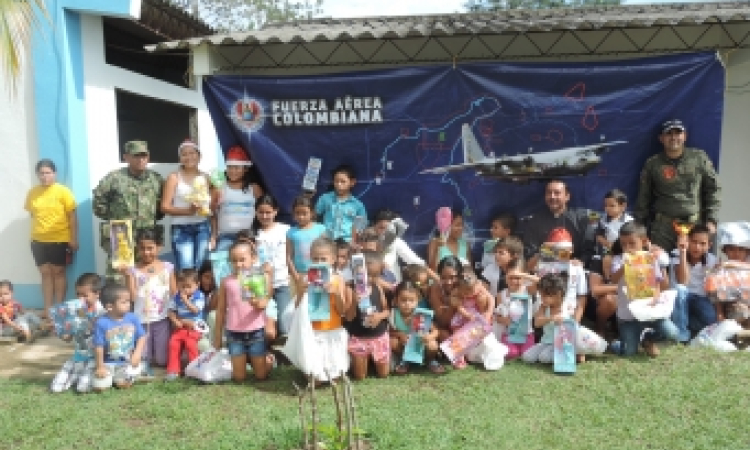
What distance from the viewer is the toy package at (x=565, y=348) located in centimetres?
397

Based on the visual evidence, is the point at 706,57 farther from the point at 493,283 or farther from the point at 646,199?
the point at 493,283

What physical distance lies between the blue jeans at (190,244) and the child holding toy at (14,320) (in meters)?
1.45

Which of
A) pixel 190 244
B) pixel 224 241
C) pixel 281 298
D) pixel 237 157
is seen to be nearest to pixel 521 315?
pixel 281 298

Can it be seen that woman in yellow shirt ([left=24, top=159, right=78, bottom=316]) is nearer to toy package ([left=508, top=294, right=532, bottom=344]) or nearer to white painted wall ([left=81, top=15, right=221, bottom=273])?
white painted wall ([left=81, top=15, right=221, bottom=273])

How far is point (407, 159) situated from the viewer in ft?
16.9

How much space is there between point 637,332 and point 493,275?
1.09 meters

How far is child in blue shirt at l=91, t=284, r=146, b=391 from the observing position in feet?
13.0

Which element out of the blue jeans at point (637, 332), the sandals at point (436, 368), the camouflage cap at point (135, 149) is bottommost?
the sandals at point (436, 368)

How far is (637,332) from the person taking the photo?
4.27 metres

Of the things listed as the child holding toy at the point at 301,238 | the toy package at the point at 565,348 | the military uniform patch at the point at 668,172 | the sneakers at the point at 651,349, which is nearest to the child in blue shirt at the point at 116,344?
the child holding toy at the point at 301,238


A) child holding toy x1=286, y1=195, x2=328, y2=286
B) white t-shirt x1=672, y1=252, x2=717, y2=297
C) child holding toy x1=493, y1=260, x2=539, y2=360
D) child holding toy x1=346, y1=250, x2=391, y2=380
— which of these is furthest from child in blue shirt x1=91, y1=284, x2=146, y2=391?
white t-shirt x1=672, y1=252, x2=717, y2=297

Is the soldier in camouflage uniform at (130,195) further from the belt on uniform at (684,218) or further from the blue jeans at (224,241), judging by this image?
the belt on uniform at (684,218)

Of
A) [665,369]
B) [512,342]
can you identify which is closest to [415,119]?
[512,342]

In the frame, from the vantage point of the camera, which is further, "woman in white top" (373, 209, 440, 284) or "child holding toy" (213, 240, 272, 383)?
"woman in white top" (373, 209, 440, 284)
